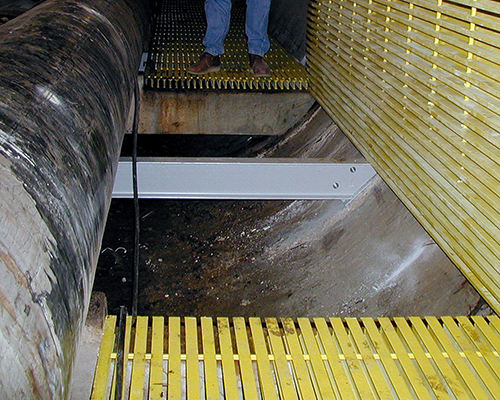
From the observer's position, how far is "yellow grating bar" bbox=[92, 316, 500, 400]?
126cm

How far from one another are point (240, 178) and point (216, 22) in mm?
1530

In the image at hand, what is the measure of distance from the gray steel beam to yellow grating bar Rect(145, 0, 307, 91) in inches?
45.4

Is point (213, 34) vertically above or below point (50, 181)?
below

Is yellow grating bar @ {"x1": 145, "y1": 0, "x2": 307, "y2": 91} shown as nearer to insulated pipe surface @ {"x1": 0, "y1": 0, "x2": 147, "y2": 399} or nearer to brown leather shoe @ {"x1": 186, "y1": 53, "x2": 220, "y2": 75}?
brown leather shoe @ {"x1": 186, "y1": 53, "x2": 220, "y2": 75}

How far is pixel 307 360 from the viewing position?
55.0 inches

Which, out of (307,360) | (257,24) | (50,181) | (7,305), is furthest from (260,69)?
(7,305)

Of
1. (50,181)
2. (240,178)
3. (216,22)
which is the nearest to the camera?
(50,181)

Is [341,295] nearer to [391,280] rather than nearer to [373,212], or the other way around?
[391,280]

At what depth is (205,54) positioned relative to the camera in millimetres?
3691

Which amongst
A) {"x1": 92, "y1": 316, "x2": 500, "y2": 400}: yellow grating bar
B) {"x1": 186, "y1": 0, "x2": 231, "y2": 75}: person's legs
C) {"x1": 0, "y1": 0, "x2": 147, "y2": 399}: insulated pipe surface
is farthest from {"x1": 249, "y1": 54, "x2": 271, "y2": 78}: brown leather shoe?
{"x1": 92, "y1": 316, "x2": 500, "y2": 400}: yellow grating bar

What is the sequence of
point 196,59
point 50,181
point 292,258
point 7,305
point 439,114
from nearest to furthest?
1. point 7,305
2. point 50,181
3. point 439,114
4. point 292,258
5. point 196,59

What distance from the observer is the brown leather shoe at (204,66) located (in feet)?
12.0

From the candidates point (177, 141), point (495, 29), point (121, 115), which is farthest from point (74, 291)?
point (177, 141)

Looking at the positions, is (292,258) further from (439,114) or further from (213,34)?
(213,34)
